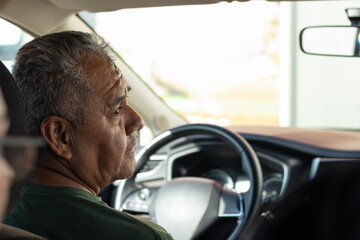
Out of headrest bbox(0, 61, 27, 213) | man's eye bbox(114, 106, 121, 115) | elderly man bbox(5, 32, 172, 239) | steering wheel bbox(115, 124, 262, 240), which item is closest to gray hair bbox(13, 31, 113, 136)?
elderly man bbox(5, 32, 172, 239)

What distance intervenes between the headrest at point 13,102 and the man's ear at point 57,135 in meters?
0.33

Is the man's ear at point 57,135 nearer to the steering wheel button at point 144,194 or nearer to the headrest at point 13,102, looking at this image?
the headrest at point 13,102

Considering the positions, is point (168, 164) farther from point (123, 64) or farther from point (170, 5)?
point (170, 5)

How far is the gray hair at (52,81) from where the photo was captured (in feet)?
5.05

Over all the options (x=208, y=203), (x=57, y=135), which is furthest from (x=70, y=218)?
(x=208, y=203)

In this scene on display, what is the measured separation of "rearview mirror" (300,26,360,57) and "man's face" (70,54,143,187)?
3.17 ft

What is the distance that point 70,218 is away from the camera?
4.55 ft

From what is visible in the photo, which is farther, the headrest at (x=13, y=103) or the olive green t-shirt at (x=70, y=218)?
the olive green t-shirt at (x=70, y=218)

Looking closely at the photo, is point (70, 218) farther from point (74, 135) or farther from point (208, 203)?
point (208, 203)

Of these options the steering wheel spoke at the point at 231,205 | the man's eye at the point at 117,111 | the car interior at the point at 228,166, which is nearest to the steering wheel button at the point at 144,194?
the car interior at the point at 228,166

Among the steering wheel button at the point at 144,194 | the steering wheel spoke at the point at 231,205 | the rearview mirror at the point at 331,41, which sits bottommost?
the steering wheel button at the point at 144,194

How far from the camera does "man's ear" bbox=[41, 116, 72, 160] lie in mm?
1558

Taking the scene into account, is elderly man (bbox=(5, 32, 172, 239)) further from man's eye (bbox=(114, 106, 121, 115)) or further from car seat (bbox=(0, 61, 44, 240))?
car seat (bbox=(0, 61, 44, 240))

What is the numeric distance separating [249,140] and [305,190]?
337 mm
